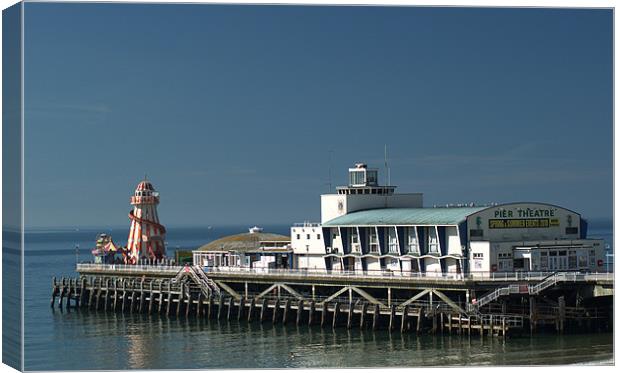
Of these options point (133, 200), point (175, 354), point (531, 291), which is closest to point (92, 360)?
point (175, 354)

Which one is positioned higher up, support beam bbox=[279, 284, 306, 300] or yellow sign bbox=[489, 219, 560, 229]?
yellow sign bbox=[489, 219, 560, 229]

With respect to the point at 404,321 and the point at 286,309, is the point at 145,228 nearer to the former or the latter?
the point at 286,309

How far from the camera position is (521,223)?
62781 millimetres

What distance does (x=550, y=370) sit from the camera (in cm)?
4659

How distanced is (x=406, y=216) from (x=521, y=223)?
198 inches

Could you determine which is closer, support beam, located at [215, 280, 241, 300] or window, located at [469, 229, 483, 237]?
window, located at [469, 229, 483, 237]

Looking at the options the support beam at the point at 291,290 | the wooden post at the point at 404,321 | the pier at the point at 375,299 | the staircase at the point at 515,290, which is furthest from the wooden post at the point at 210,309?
the staircase at the point at 515,290

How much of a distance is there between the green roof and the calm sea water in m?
5.39

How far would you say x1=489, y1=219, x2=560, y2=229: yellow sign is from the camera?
62188mm

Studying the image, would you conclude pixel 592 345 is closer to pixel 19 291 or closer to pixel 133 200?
pixel 19 291

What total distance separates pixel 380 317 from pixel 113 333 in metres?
11.2

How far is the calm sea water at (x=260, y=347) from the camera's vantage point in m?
52.2

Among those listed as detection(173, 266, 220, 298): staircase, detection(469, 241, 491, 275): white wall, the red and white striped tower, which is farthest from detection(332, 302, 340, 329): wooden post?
the red and white striped tower

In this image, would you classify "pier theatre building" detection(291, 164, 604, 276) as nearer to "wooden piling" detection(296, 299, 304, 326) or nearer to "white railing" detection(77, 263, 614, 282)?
"white railing" detection(77, 263, 614, 282)
